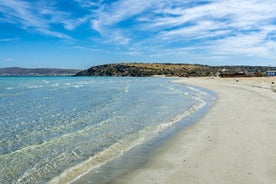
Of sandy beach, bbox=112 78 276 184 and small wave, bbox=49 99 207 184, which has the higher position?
sandy beach, bbox=112 78 276 184

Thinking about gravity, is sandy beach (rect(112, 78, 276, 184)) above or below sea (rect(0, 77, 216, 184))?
above

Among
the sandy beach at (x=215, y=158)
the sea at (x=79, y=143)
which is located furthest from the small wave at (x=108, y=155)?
the sandy beach at (x=215, y=158)

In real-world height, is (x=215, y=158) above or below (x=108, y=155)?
above

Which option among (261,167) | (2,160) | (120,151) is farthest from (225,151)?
(2,160)

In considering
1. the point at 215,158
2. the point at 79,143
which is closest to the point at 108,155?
the point at 79,143

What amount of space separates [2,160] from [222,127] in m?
10.1

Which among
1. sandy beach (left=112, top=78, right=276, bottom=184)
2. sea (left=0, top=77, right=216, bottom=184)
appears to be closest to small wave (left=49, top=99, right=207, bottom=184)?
sea (left=0, top=77, right=216, bottom=184)

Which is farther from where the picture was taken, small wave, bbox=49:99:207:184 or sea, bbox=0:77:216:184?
sea, bbox=0:77:216:184

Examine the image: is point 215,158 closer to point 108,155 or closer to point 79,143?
point 108,155

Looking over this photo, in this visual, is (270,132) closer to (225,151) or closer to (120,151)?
(225,151)

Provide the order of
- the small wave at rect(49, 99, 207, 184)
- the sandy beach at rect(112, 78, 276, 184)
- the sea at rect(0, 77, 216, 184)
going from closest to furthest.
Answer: the sandy beach at rect(112, 78, 276, 184) → the small wave at rect(49, 99, 207, 184) → the sea at rect(0, 77, 216, 184)

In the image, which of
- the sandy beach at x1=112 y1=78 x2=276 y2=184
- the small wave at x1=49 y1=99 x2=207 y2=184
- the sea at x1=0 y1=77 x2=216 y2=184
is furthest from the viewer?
the sea at x1=0 y1=77 x2=216 y2=184

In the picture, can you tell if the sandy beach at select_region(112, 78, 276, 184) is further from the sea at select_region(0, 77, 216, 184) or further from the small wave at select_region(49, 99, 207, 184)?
the small wave at select_region(49, 99, 207, 184)

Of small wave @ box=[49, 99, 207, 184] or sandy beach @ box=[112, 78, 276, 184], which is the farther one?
small wave @ box=[49, 99, 207, 184]
